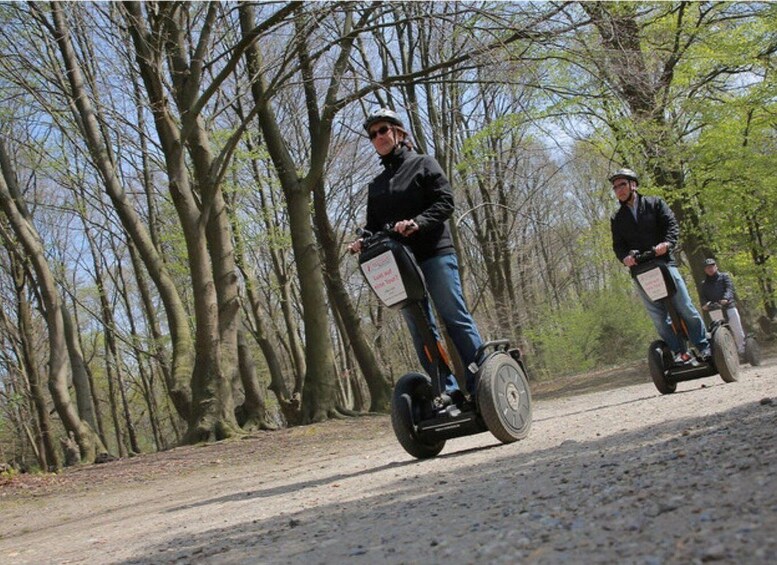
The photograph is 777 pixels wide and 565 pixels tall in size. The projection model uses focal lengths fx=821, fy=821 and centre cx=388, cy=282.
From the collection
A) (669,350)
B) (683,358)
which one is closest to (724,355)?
(683,358)

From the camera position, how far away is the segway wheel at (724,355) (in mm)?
8172

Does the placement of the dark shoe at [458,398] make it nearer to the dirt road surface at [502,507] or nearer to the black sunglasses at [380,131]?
the dirt road surface at [502,507]

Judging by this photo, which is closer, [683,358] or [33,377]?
[683,358]

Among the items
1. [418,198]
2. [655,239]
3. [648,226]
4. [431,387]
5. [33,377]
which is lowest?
[431,387]

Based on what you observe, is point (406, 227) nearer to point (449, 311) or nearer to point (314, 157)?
point (449, 311)

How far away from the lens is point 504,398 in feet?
18.3

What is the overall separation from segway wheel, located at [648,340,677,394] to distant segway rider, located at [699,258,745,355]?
4229 mm

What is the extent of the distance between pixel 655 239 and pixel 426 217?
12.4 ft

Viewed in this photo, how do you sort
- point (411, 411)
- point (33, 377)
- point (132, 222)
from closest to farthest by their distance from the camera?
point (411, 411) → point (132, 222) → point (33, 377)

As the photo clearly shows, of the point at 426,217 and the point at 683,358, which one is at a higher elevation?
the point at 426,217

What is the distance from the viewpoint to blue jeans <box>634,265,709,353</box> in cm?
823

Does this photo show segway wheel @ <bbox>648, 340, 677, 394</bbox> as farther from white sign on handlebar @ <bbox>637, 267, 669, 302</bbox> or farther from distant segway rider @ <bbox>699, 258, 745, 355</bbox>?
distant segway rider @ <bbox>699, 258, 745, 355</bbox>

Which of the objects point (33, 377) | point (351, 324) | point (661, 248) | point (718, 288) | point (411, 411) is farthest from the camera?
point (33, 377)

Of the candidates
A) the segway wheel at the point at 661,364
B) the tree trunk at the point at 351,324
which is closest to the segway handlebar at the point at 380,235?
the segway wheel at the point at 661,364
